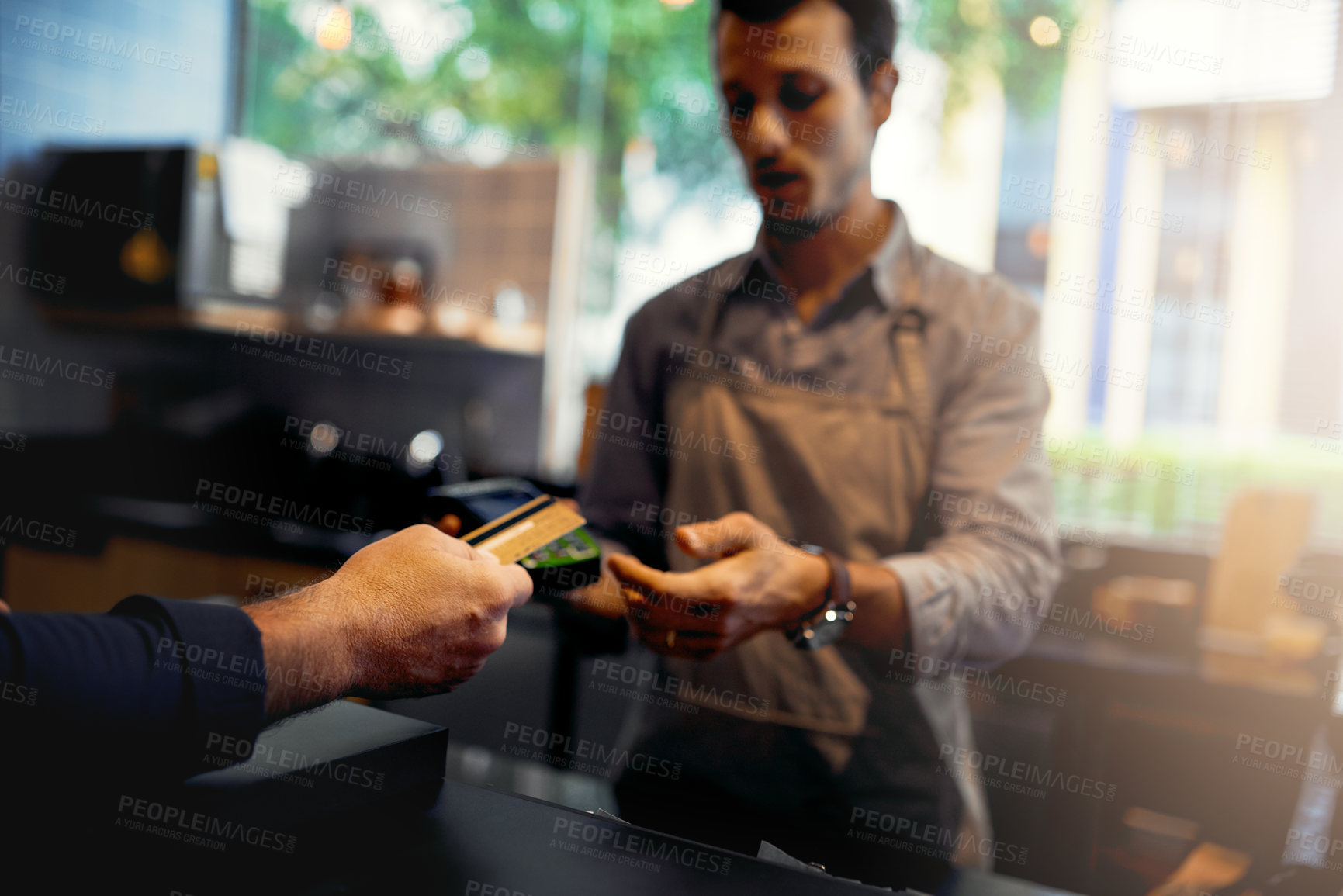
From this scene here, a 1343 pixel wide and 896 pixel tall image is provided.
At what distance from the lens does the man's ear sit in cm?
137

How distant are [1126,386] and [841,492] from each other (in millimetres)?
1802

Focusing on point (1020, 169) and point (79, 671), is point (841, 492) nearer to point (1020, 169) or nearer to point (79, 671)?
point (79, 671)

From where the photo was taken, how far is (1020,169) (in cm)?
284

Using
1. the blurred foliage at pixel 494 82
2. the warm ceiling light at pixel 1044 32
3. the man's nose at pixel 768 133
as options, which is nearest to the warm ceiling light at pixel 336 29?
the blurred foliage at pixel 494 82

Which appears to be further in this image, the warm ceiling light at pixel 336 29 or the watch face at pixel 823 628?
the warm ceiling light at pixel 336 29

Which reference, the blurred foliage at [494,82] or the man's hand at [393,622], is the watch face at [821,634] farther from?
the blurred foliage at [494,82]

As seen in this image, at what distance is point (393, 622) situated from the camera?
2.45 feet

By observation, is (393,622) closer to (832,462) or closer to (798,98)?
(832,462)

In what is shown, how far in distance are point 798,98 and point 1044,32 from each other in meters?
1.91

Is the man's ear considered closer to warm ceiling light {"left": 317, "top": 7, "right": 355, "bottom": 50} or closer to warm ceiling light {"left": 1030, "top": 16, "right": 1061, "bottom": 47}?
warm ceiling light {"left": 1030, "top": 16, "right": 1061, "bottom": 47}

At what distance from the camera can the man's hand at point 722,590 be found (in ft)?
3.42

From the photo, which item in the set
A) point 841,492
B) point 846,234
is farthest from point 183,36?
point 841,492

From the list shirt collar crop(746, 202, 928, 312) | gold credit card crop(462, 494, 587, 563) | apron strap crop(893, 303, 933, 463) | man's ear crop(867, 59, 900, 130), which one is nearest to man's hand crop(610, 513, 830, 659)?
gold credit card crop(462, 494, 587, 563)

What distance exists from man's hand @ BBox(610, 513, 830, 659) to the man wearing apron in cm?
1
